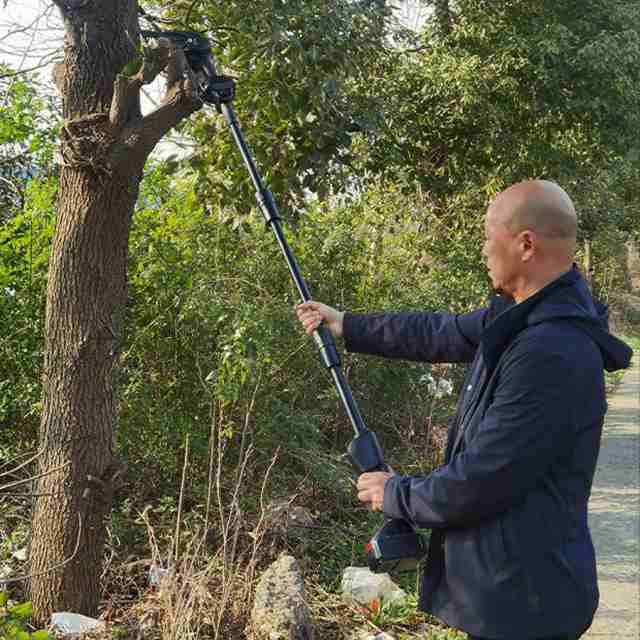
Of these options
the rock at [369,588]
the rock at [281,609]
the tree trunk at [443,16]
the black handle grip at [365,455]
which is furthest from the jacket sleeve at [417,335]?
the tree trunk at [443,16]

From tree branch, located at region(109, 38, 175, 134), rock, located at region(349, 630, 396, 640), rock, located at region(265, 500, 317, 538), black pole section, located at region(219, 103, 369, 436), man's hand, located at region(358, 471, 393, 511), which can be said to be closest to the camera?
man's hand, located at region(358, 471, 393, 511)

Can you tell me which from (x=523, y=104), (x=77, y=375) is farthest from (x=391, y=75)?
(x=77, y=375)

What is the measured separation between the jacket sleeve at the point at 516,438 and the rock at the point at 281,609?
193 centimetres

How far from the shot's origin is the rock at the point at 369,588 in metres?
4.95

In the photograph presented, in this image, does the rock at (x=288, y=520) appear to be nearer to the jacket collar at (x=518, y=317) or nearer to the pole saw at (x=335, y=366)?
the pole saw at (x=335, y=366)

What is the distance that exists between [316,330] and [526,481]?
117 centimetres

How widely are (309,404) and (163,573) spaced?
2.79 meters

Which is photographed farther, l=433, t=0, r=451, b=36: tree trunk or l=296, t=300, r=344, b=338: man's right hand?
l=433, t=0, r=451, b=36: tree trunk

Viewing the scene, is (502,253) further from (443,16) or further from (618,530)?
(443,16)

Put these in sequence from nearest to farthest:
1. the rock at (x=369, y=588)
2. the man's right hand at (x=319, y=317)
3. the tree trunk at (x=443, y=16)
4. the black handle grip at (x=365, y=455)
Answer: the black handle grip at (x=365, y=455) → the man's right hand at (x=319, y=317) → the rock at (x=369, y=588) → the tree trunk at (x=443, y=16)

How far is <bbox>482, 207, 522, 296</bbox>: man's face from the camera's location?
2396 mm

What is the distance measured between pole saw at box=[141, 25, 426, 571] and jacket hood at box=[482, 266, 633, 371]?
1.87 ft

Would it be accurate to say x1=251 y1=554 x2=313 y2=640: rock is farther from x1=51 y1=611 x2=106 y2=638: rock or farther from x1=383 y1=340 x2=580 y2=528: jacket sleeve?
x1=383 y1=340 x2=580 y2=528: jacket sleeve

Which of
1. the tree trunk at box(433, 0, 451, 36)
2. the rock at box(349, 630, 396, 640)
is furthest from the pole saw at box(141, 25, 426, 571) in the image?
the tree trunk at box(433, 0, 451, 36)
